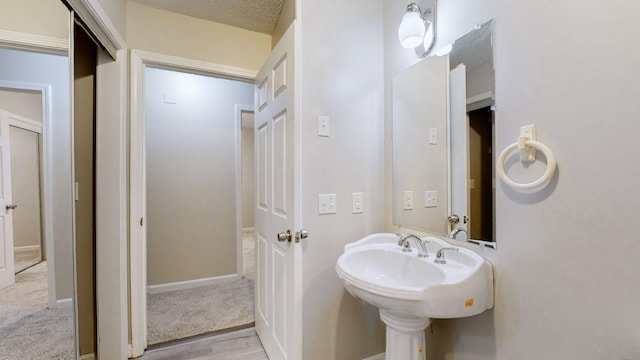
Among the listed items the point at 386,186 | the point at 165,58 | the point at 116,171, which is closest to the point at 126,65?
the point at 165,58

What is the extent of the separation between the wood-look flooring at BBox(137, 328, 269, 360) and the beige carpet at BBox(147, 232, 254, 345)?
105 mm

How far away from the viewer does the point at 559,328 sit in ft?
2.81

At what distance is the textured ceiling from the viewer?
1776 mm

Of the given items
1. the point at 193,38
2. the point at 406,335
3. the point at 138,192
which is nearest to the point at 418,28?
the point at 406,335

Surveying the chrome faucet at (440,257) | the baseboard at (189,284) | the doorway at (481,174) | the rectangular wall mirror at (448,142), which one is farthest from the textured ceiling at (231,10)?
the baseboard at (189,284)

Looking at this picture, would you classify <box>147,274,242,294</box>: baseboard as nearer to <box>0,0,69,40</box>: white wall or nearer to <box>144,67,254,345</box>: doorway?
<box>144,67,254,345</box>: doorway

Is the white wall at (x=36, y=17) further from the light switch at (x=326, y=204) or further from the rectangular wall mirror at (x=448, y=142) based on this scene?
the rectangular wall mirror at (x=448, y=142)

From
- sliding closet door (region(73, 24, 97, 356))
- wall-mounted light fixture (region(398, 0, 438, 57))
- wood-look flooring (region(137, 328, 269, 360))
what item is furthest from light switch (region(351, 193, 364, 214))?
sliding closet door (region(73, 24, 97, 356))

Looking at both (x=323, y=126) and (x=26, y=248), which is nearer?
(x=26, y=248)

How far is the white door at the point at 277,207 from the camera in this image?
4.53ft

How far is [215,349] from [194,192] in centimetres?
168

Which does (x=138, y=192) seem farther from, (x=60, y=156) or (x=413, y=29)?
(x=413, y=29)

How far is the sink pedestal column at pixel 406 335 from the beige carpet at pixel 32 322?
5.18 feet

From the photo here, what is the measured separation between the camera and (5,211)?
106 cm
